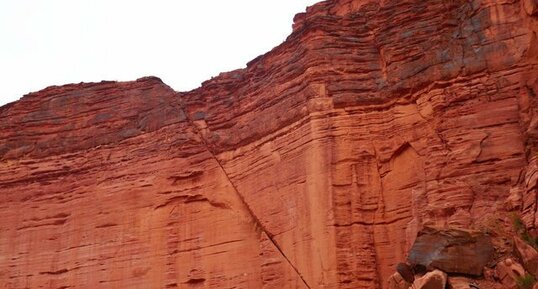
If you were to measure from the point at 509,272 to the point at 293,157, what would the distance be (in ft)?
27.0

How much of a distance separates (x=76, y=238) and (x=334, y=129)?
1006 cm

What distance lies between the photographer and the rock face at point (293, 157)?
18.9 m

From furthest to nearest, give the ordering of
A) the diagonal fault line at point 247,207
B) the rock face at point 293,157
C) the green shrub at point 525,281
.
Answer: the diagonal fault line at point 247,207, the rock face at point 293,157, the green shrub at point 525,281

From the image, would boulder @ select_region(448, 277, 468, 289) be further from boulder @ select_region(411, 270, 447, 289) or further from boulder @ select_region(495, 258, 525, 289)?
boulder @ select_region(495, 258, 525, 289)

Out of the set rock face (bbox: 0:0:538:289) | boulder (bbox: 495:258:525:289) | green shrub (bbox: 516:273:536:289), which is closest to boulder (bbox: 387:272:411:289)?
boulder (bbox: 495:258:525:289)

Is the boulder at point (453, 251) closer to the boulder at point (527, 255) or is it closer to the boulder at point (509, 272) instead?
the boulder at point (509, 272)

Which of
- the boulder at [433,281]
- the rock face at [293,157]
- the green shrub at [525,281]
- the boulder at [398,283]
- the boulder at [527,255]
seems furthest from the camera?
the rock face at [293,157]

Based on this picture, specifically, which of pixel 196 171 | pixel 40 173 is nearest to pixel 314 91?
pixel 196 171

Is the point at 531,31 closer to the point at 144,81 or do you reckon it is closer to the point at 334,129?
the point at 334,129

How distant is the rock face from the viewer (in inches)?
746

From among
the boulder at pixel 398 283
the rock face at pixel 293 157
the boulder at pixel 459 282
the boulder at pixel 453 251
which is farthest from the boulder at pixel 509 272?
the boulder at pixel 398 283

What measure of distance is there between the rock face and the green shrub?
1331 mm

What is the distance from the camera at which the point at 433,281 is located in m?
14.9

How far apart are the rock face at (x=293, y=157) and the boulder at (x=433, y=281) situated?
2.02 meters
